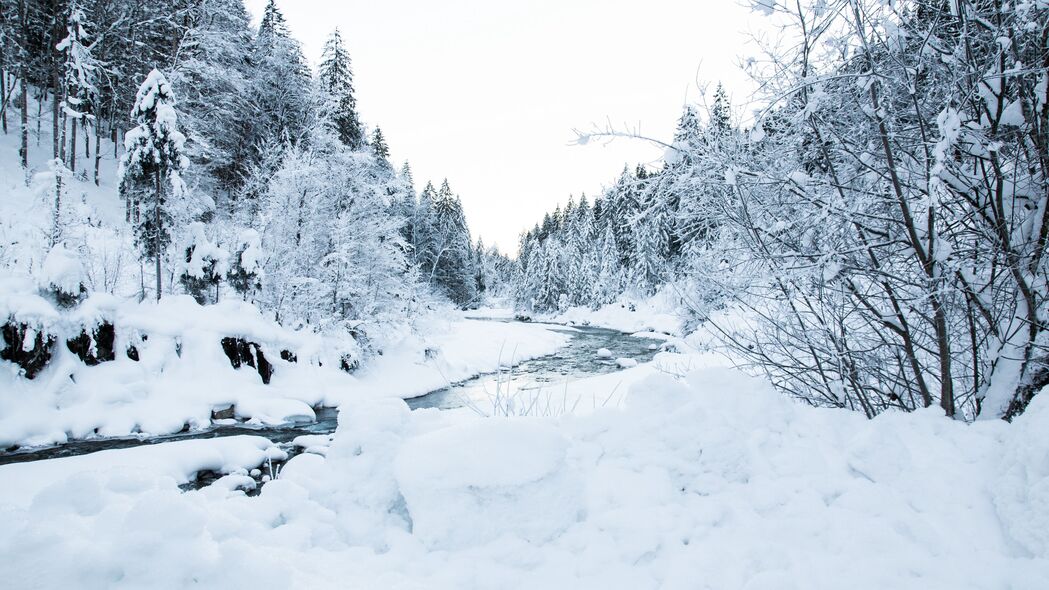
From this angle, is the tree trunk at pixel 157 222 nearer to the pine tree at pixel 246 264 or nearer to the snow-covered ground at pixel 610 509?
the pine tree at pixel 246 264

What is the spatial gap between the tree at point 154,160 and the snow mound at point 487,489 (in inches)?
539

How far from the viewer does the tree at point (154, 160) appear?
1239 cm

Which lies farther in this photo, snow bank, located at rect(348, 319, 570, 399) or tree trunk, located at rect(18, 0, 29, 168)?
tree trunk, located at rect(18, 0, 29, 168)

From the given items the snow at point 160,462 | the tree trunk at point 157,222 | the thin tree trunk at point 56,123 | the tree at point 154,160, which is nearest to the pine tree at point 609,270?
the tree at point 154,160

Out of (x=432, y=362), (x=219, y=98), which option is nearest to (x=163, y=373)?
(x=432, y=362)

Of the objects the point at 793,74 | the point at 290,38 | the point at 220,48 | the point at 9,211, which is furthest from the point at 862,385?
the point at 290,38

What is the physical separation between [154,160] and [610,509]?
50.9ft

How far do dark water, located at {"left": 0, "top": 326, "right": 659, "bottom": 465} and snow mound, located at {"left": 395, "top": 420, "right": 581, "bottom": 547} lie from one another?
646mm

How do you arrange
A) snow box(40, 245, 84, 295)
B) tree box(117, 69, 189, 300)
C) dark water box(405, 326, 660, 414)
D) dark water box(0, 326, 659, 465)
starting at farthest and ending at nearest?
dark water box(405, 326, 660, 414), tree box(117, 69, 189, 300), snow box(40, 245, 84, 295), dark water box(0, 326, 659, 465)

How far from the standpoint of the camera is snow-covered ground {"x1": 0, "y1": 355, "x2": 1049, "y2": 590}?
187 cm

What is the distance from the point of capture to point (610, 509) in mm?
2641

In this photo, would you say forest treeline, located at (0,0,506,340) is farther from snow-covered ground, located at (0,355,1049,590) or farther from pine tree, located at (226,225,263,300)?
snow-covered ground, located at (0,355,1049,590)

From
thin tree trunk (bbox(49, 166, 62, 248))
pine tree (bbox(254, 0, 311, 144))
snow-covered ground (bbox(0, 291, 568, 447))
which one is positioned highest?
pine tree (bbox(254, 0, 311, 144))

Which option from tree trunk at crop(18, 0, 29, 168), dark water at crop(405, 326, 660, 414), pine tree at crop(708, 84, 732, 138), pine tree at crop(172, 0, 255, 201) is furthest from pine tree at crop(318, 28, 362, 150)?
pine tree at crop(708, 84, 732, 138)
